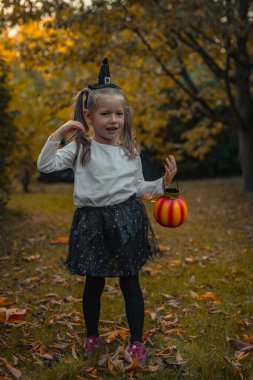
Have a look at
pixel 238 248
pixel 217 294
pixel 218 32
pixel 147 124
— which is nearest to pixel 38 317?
pixel 217 294

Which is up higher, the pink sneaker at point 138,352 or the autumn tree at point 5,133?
the autumn tree at point 5,133

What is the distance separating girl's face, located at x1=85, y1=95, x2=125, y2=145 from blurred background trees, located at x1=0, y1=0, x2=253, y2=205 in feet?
8.35

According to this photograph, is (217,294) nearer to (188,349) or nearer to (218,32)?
(188,349)

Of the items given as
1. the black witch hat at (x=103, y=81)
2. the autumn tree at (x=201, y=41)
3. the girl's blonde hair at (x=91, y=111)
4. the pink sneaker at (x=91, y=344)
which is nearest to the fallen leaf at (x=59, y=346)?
the pink sneaker at (x=91, y=344)

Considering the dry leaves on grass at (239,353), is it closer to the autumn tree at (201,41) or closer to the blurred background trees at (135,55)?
the blurred background trees at (135,55)

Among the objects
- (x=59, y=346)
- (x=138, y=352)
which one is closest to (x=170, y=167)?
(x=138, y=352)

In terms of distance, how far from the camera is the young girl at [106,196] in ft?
9.73

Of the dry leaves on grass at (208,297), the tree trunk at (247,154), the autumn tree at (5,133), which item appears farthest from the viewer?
the tree trunk at (247,154)

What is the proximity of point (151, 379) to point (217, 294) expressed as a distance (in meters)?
1.73

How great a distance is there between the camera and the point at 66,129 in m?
2.90

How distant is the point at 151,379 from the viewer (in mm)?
2824

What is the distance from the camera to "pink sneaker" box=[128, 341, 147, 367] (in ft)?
9.84

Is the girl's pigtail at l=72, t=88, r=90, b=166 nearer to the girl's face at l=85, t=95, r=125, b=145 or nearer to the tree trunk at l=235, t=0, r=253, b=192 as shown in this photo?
the girl's face at l=85, t=95, r=125, b=145

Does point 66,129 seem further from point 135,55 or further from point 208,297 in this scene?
point 135,55
